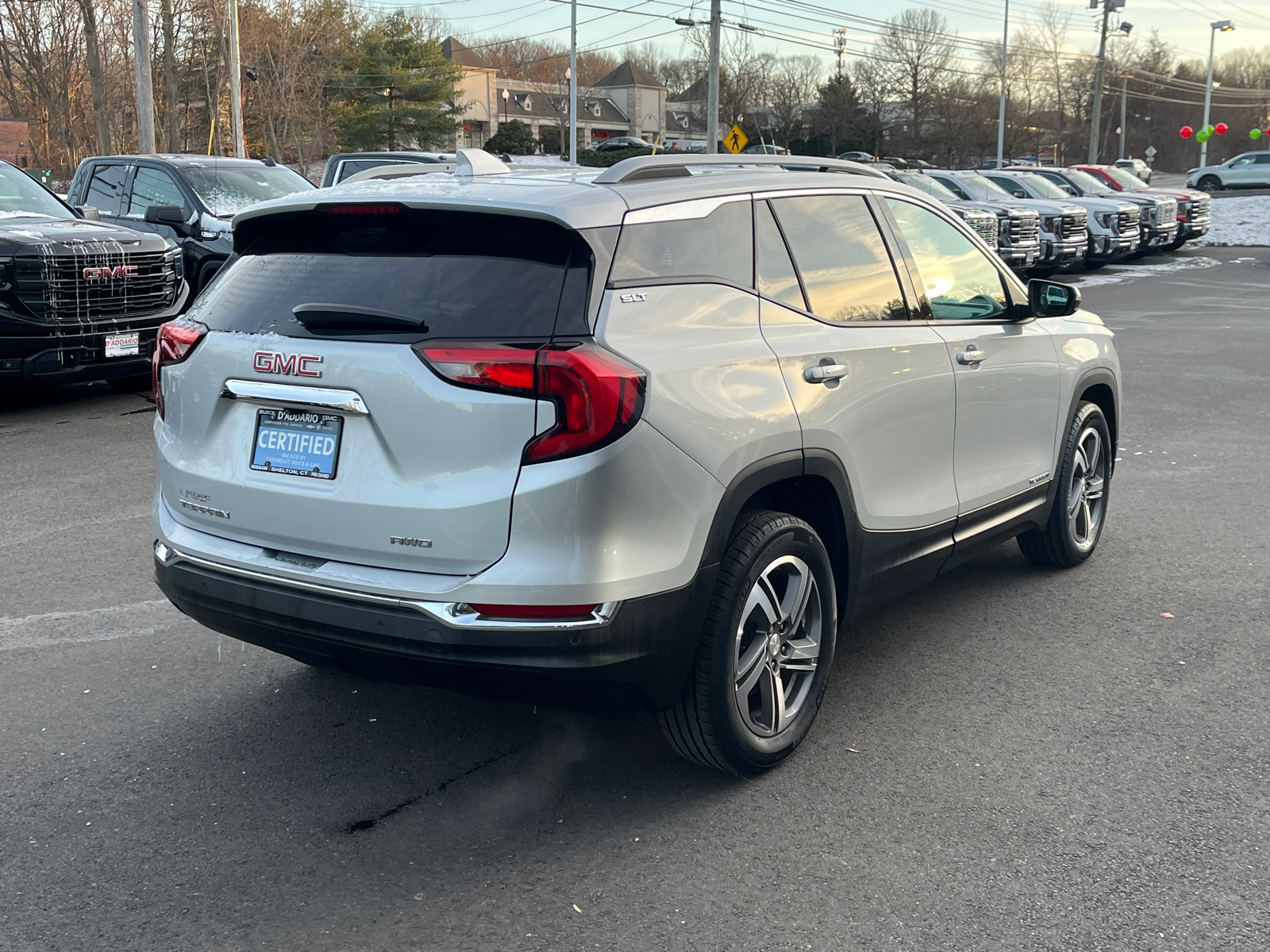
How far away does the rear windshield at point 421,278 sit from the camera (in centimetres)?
313

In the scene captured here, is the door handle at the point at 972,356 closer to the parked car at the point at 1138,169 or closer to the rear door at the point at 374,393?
the rear door at the point at 374,393

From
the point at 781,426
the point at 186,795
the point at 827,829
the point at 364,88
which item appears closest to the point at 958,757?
the point at 827,829

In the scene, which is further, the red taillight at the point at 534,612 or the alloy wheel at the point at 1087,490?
the alloy wheel at the point at 1087,490

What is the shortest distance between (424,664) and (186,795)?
101 centimetres

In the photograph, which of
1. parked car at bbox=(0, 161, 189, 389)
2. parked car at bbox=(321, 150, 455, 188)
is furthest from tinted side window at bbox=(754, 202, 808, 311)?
parked car at bbox=(321, 150, 455, 188)

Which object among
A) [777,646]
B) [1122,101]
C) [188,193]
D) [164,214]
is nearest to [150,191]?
[188,193]

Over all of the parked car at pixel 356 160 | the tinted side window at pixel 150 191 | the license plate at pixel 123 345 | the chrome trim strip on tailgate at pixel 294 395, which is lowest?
the license plate at pixel 123 345

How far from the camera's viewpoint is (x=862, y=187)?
14.3 feet

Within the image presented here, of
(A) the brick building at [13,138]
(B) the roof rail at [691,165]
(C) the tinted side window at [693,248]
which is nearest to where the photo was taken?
(C) the tinted side window at [693,248]

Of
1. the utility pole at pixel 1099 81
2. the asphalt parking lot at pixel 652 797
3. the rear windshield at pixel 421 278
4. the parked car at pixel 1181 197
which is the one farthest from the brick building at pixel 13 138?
the rear windshield at pixel 421 278

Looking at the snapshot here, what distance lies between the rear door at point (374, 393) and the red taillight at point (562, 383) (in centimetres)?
2

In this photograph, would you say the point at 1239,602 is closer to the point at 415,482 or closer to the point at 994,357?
the point at 994,357

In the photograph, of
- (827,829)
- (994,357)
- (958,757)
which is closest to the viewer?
(827,829)

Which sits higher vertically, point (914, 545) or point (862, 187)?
point (862, 187)
